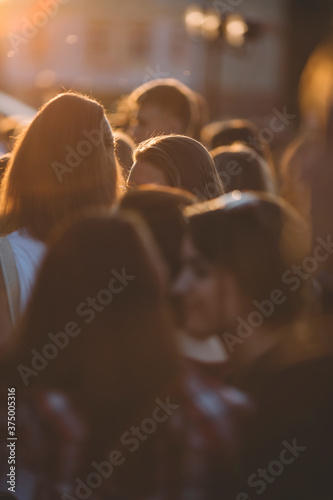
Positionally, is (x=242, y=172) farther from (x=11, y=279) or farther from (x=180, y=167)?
(x=11, y=279)

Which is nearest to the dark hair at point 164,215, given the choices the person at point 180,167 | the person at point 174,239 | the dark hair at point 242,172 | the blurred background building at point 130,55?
the person at point 174,239

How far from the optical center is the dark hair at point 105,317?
1412 mm

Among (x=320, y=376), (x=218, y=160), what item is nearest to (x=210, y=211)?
(x=320, y=376)

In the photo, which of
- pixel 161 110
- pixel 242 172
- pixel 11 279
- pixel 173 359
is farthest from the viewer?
pixel 161 110

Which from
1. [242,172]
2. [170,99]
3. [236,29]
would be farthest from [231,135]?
[236,29]

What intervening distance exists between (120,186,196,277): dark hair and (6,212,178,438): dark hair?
0.05 metres

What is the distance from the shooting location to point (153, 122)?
13.7 feet

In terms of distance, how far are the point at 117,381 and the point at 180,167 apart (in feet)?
5.00

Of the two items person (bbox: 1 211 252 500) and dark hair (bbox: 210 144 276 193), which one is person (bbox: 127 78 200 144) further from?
person (bbox: 1 211 252 500)

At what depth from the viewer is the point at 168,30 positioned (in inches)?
1654

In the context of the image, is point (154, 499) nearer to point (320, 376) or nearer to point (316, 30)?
point (320, 376)

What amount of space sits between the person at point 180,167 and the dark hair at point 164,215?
47.0 inches

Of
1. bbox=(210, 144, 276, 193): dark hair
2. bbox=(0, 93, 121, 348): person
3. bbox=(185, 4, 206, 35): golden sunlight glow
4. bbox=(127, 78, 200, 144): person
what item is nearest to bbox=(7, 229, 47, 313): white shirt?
bbox=(0, 93, 121, 348): person

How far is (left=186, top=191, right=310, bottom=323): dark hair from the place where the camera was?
5.01 feet
